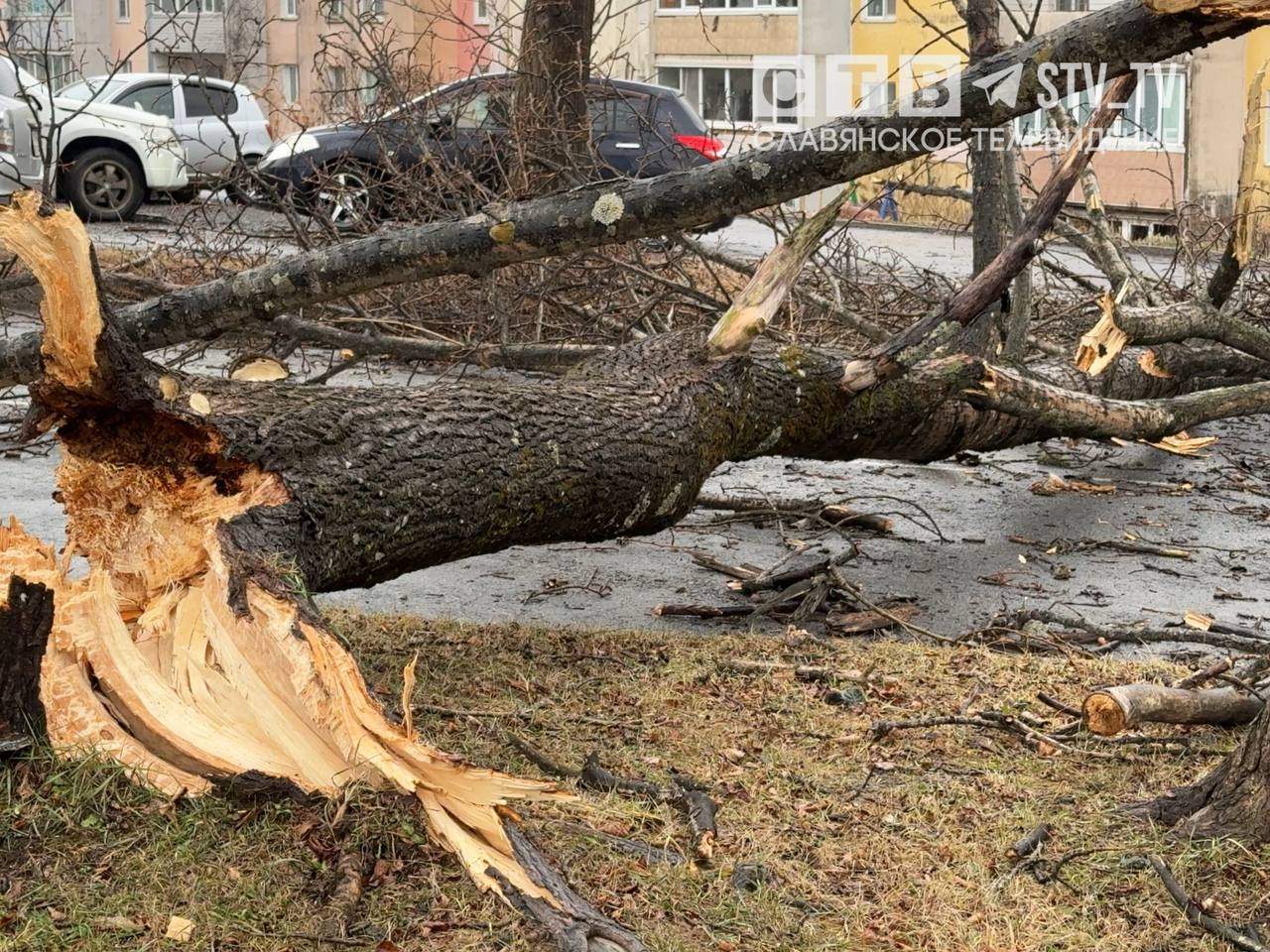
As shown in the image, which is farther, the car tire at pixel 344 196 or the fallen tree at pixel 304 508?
the car tire at pixel 344 196

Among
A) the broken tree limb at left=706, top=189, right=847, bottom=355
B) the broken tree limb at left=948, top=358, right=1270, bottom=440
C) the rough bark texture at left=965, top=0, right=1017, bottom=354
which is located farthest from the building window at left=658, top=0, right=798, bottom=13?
the broken tree limb at left=706, top=189, right=847, bottom=355

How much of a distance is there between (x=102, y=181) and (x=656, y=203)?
12.1 meters

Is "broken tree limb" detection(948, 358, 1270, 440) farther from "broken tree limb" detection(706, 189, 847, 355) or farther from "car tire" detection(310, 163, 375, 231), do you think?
"car tire" detection(310, 163, 375, 231)

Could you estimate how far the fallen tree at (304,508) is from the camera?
9.57 ft

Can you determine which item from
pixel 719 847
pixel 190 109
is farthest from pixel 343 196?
pixel 190 109

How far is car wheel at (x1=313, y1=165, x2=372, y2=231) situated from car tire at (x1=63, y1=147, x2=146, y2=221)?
7.42m

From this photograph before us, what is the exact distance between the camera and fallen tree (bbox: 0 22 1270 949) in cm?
292

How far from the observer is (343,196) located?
7.34 metres

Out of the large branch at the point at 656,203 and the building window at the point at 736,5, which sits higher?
the building window at the point at 736,5

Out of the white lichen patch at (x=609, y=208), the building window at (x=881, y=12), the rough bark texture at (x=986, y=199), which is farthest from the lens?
the building window at (x=881, y=12)

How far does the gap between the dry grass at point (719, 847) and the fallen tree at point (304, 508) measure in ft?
0.42

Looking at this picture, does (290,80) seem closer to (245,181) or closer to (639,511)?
(245,181)

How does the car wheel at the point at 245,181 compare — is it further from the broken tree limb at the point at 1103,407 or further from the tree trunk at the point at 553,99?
the broken tree limb at the point at 1103,407

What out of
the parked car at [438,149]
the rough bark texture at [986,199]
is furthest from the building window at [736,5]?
the rough bark texture at [986,199]
